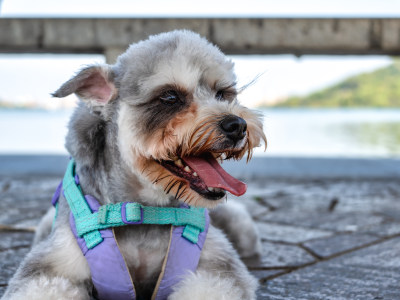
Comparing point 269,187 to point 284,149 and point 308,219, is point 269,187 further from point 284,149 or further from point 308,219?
point 284,149

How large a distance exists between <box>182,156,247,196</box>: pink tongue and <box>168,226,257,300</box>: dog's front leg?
1.39ft

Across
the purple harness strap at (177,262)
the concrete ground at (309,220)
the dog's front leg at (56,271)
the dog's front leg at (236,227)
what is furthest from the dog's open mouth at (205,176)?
the dog's front leg at (236,227)

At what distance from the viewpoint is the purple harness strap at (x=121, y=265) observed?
2.20 m

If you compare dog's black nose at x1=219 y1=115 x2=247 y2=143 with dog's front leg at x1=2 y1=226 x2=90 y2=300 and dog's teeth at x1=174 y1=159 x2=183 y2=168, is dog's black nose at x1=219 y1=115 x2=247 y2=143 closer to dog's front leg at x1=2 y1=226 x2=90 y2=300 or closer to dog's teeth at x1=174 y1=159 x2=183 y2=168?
dog's teeth at x1=174 y1=159 x2=183 y2=168

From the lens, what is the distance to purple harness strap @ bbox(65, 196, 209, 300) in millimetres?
2199

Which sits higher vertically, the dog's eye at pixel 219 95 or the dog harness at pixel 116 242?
the dog's eye at pixel 219 95

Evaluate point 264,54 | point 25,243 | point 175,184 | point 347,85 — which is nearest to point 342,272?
point 175,184

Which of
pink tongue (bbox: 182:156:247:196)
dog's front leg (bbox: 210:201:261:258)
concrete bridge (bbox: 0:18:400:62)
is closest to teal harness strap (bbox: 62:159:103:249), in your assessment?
pink tongue (bbox: 182:156:247:196)

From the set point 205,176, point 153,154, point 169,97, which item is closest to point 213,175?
point 205,176

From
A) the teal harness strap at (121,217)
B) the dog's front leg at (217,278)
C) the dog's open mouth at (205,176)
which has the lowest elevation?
the dog's front leg at (217,278)

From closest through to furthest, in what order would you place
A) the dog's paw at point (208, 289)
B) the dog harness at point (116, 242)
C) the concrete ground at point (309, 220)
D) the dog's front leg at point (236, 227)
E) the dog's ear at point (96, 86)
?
the dog's paw at point (208, 289), the dog harness at point (116, 242), the dog's ear at point (96, 86), the concrete ground at point (309, 220), the dog's front leg at point (236, 227)

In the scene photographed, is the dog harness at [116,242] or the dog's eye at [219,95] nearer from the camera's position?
the dog harness at [116,242]

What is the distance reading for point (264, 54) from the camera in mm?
6738

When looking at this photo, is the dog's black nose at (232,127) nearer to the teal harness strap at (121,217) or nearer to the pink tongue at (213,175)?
the pink tongue at (213,175)
